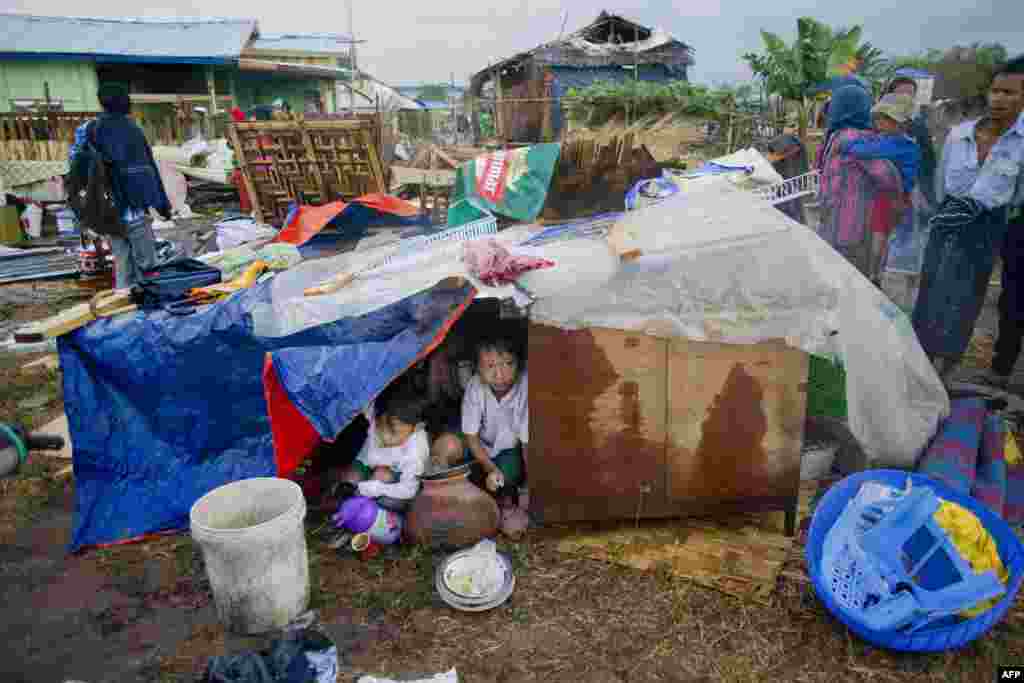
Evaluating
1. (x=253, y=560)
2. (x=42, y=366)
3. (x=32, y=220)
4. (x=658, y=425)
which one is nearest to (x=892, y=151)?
(x=658, y=425)

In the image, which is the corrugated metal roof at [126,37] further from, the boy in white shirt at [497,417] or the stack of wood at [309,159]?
the boy in white shirt at [497,417]

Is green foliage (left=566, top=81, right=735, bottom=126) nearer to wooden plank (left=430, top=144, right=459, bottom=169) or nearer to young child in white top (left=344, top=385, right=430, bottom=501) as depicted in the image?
wooden plank (left=430, top=144, right=459, bottom=169)

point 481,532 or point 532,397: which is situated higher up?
point 532,397

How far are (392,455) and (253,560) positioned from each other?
897 millimetres

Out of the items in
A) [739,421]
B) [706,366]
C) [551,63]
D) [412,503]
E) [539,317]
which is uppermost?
[551,63]

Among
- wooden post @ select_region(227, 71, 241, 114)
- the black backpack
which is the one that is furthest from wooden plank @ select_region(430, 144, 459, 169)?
wooden post @ select_region(227, 71, 241, 114)

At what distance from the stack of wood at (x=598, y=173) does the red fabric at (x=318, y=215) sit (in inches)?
61.1

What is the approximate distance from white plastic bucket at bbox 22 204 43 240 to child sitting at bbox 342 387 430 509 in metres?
12.2

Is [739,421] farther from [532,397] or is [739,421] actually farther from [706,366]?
[532,397]

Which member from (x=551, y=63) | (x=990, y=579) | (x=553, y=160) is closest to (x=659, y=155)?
(x=553, y=160)

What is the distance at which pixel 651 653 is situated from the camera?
2.70 metres

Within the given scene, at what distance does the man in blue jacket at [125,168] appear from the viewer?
19.1ft

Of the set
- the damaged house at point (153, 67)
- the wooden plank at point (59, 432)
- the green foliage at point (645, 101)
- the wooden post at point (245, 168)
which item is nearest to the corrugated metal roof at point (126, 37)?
the damaged house at point (153, 67)

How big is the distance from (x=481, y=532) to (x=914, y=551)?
1.86 m
